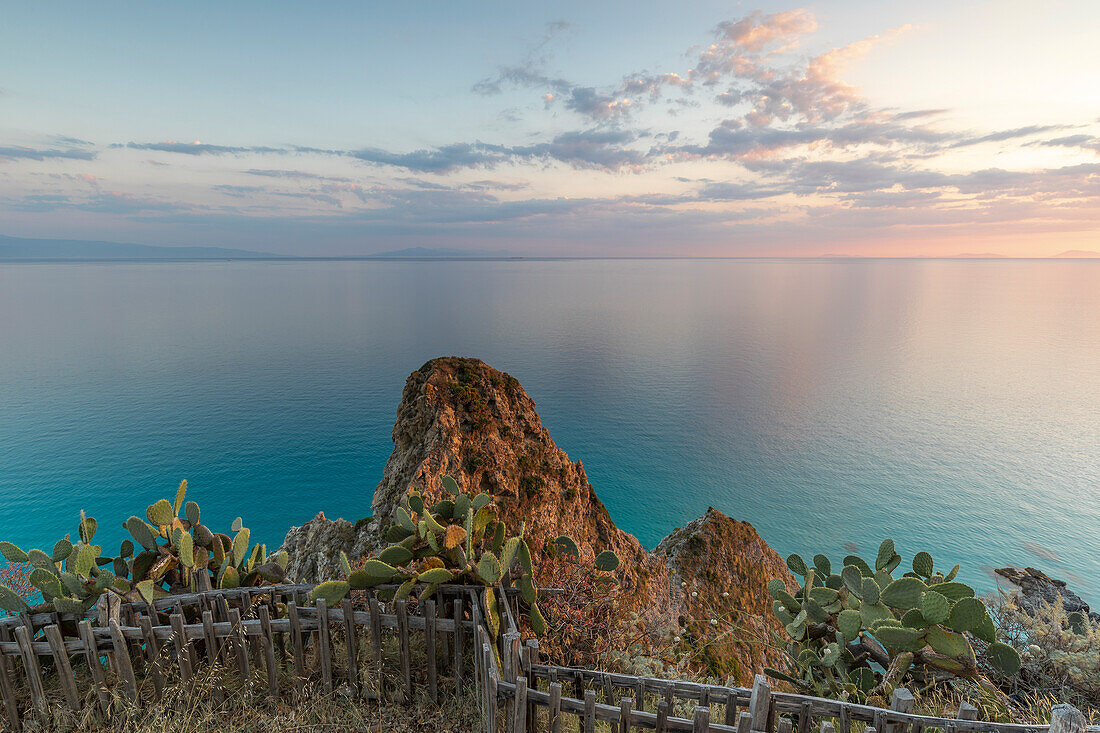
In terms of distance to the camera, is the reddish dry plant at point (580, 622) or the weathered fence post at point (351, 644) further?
the reddish dry plant at point (580, 622)

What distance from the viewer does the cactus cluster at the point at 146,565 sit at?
5652 mm

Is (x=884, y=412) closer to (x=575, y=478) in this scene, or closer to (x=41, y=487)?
(x=575, y=478)

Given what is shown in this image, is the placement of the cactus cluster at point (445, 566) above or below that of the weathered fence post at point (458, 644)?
above

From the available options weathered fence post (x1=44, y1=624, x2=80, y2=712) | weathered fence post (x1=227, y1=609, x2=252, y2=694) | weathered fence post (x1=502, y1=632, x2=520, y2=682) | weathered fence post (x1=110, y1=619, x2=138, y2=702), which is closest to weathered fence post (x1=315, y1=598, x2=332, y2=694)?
weathered fence post (x1=227, y1=609, x2=252, y2=694)

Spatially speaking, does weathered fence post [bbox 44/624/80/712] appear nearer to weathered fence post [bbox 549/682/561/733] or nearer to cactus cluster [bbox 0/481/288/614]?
cactus cluster [bbox 0/481/288/614]

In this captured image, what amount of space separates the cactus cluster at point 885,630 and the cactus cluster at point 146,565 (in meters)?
7.08

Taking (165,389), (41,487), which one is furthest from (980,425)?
(165,389)

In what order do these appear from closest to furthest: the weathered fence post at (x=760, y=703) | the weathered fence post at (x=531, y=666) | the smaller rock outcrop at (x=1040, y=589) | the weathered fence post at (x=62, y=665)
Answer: the weathered fence post at (x=760, y=703) < the weathered fence post at (x=531, y=666) < the weathered fence post at (x=62, y=665) < the smaller rock outcrop at (x=1040, y=589)

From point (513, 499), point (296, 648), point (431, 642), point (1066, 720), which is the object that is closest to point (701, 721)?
point (1066, 720)

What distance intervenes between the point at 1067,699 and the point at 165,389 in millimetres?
74631

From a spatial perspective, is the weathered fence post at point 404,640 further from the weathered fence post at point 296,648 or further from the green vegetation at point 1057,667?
the green vegetation at point 1057,667

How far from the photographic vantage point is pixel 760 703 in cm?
439

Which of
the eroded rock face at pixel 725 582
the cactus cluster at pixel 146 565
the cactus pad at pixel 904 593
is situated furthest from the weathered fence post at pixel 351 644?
the eroded rock face at pixel 725 582

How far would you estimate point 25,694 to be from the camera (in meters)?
5.88
